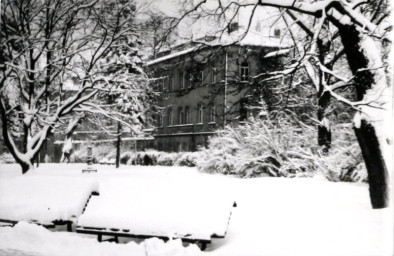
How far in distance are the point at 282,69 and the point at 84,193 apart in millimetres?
3139

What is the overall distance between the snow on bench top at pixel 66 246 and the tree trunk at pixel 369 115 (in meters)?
2.20

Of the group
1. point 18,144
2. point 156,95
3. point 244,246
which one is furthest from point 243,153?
point 244,246

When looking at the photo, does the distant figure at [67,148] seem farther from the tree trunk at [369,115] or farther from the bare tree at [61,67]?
the tree trunk at [369,115]

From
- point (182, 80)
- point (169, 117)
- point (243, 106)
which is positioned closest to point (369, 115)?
point (243, 106)

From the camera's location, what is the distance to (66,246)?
5.04m

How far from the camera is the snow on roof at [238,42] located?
6629 millimetres

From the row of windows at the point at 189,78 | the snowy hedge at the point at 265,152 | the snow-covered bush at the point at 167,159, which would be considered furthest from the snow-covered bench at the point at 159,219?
the snowy hedge at the point at 265,152

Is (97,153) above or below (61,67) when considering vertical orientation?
below

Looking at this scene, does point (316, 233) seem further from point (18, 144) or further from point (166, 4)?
point (18, 144)

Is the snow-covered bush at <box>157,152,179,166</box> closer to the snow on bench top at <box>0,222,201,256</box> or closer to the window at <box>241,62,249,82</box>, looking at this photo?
the window at <box>241,62,249,82</box>

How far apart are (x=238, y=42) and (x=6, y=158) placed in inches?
158

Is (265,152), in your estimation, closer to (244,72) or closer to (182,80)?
(182,80)

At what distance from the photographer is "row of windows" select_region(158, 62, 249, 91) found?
22.8 ft

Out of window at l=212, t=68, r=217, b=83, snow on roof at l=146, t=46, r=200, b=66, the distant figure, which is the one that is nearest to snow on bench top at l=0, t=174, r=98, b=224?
the distant figure
